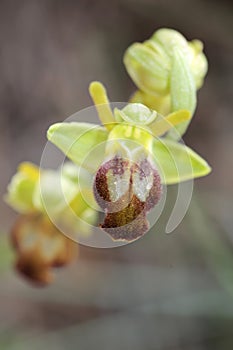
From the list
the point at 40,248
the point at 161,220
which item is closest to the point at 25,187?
the point at 40,248

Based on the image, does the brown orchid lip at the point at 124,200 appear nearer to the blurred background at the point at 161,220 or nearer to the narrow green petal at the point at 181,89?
the narrow green petal at the point at 181,89

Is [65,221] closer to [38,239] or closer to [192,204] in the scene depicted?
[38,239]

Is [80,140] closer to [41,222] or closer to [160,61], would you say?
[160,61]

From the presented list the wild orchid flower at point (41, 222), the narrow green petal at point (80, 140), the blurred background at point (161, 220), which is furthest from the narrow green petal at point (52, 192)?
the blurred background at point (161, 220)

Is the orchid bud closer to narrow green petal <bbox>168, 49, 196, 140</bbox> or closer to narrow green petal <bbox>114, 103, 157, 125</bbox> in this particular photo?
narrow green petal <bbox>168, 49, 196, 140</bbox>

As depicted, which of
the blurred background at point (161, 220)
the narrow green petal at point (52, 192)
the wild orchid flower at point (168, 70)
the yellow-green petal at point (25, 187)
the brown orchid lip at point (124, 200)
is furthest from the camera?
the blurred background at point (161, 220)
